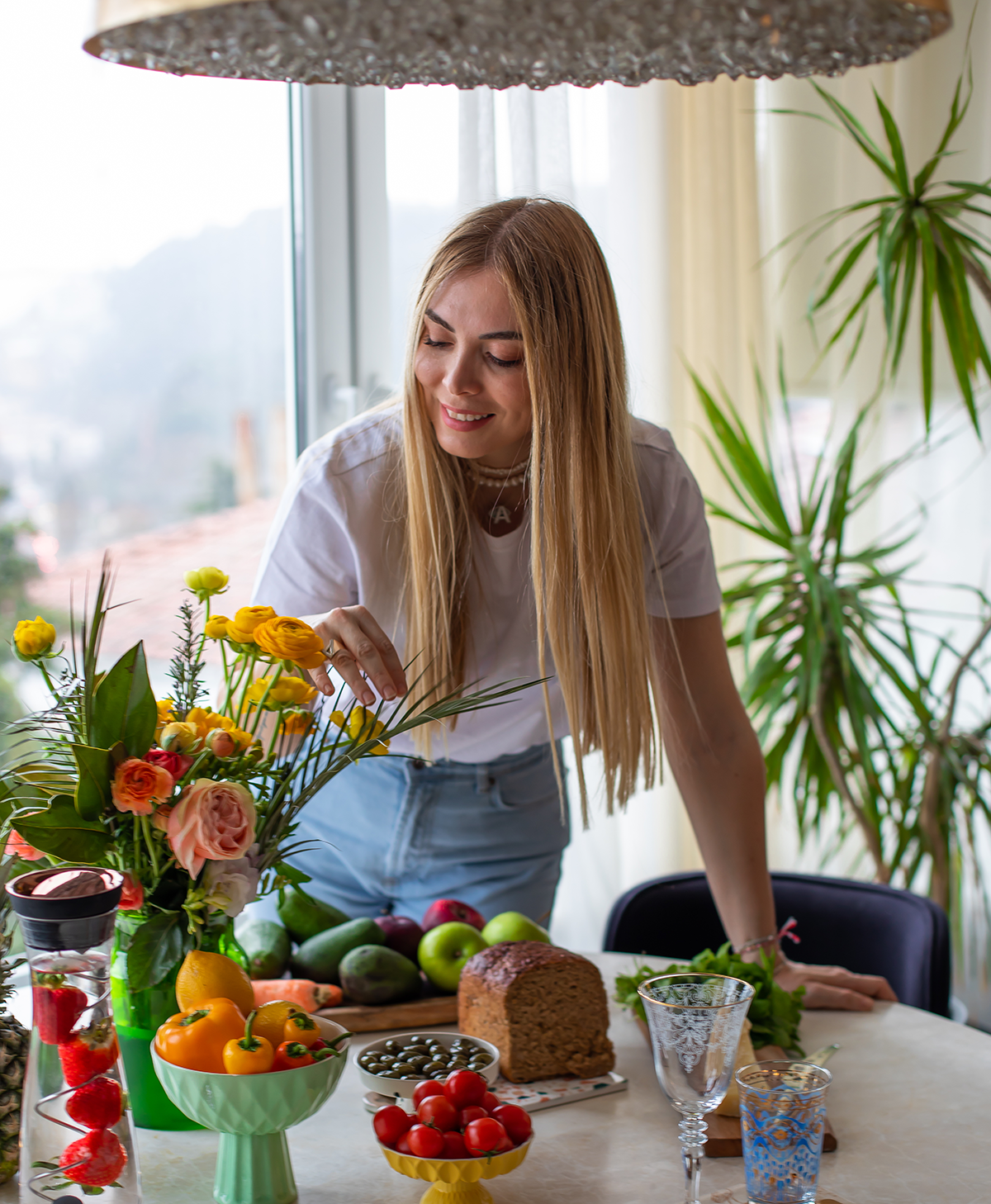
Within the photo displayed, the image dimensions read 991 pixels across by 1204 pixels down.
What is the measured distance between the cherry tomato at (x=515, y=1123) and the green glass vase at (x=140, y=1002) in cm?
28

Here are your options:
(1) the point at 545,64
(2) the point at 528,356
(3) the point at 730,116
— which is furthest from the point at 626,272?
(1) the point at 545,64

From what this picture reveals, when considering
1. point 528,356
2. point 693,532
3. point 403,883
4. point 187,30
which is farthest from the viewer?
point 403,883

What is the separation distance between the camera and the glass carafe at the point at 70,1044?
2.72 feet

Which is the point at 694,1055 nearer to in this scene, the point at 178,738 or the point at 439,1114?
the point at 439,1114

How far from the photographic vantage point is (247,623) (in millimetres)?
947

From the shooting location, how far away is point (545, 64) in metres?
0.81

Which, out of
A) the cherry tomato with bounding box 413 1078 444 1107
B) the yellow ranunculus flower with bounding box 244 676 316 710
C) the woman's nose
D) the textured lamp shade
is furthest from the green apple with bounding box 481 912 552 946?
the textured lamp shade

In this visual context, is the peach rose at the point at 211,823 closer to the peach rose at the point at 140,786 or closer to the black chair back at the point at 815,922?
the peach rose at the point at 140,786

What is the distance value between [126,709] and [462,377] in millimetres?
593

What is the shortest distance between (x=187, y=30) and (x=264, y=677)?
514 mm

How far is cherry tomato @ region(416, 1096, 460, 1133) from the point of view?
0.91 meters

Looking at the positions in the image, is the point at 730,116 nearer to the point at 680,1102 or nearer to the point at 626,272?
the point at 626,272

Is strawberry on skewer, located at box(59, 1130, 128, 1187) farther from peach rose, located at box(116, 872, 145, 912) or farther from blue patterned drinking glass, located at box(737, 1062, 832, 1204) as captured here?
blue patterned drinking glass, located at box(737, 1062, 832, 1204)

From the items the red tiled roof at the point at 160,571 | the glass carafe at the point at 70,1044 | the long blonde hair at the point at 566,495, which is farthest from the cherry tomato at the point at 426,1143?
the red tiled roof at the point at 160,571
